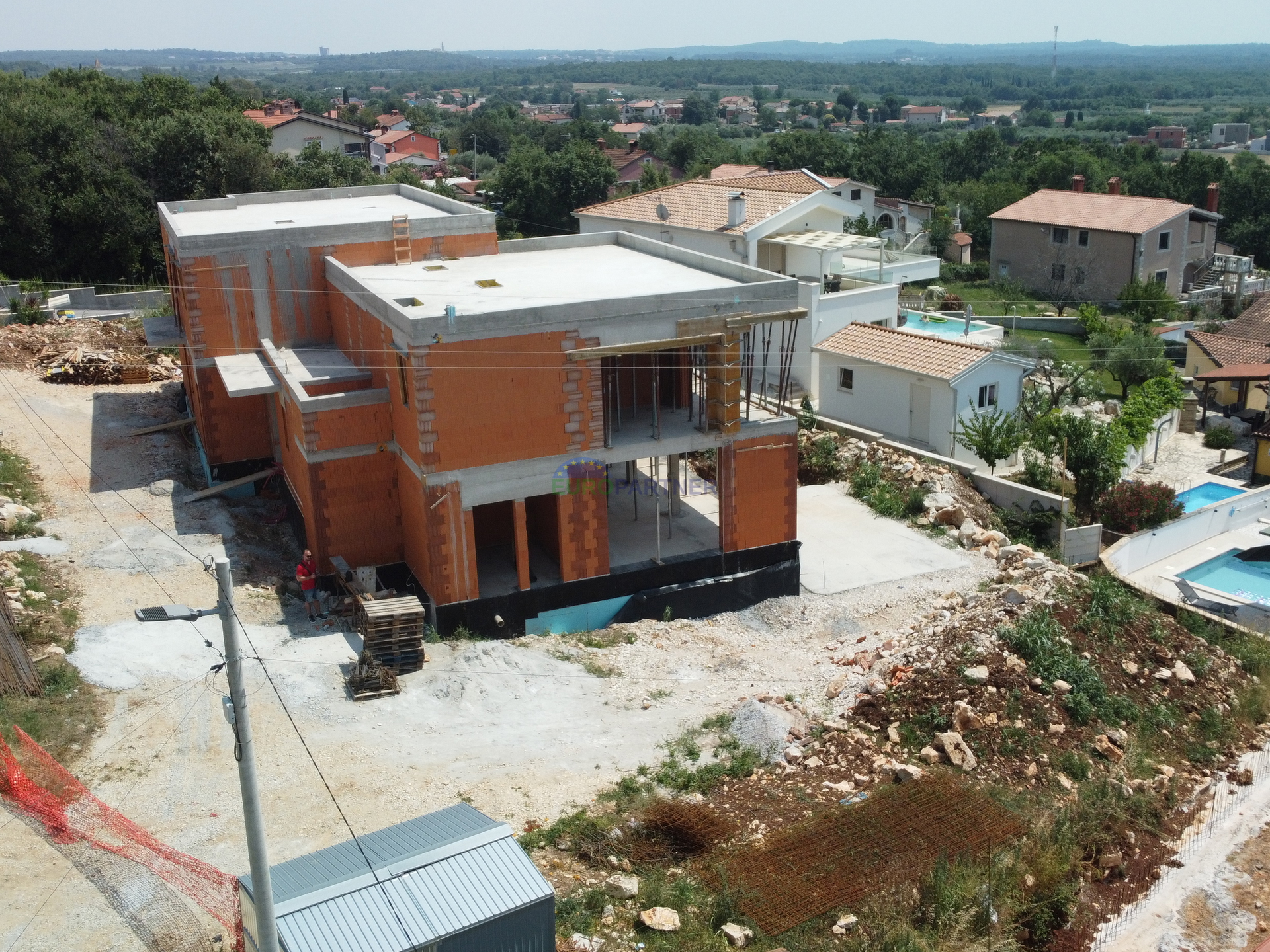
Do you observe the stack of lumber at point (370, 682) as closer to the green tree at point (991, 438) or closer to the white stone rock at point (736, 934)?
the white stone rock at point (736, 934)

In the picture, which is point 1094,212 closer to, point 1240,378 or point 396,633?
point 1240,378

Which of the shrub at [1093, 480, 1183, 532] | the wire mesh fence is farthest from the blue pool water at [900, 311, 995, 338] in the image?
the wire mesh fence

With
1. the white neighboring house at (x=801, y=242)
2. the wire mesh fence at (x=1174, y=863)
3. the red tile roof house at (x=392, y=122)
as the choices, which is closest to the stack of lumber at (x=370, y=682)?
the wire mesh fence at (x=1174, y=863)

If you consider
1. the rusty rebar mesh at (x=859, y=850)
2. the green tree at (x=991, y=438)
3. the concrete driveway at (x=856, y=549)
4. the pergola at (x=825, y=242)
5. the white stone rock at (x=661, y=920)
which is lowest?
the concrete driveway at (x=856, y=549)

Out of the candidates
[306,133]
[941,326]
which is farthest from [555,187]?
[941,326]

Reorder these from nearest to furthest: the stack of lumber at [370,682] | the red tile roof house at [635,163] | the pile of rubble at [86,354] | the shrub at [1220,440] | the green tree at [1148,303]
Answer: the stack of lumber at [370,682]
the pile of rubble at [86,354]
the shrub at [1220,440]
the green tree at [1148,303]
the red tile roof house at [635,163]

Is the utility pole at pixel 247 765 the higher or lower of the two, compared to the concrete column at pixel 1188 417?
higher

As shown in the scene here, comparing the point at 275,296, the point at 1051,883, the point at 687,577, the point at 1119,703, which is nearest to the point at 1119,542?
the point at 1119,703
